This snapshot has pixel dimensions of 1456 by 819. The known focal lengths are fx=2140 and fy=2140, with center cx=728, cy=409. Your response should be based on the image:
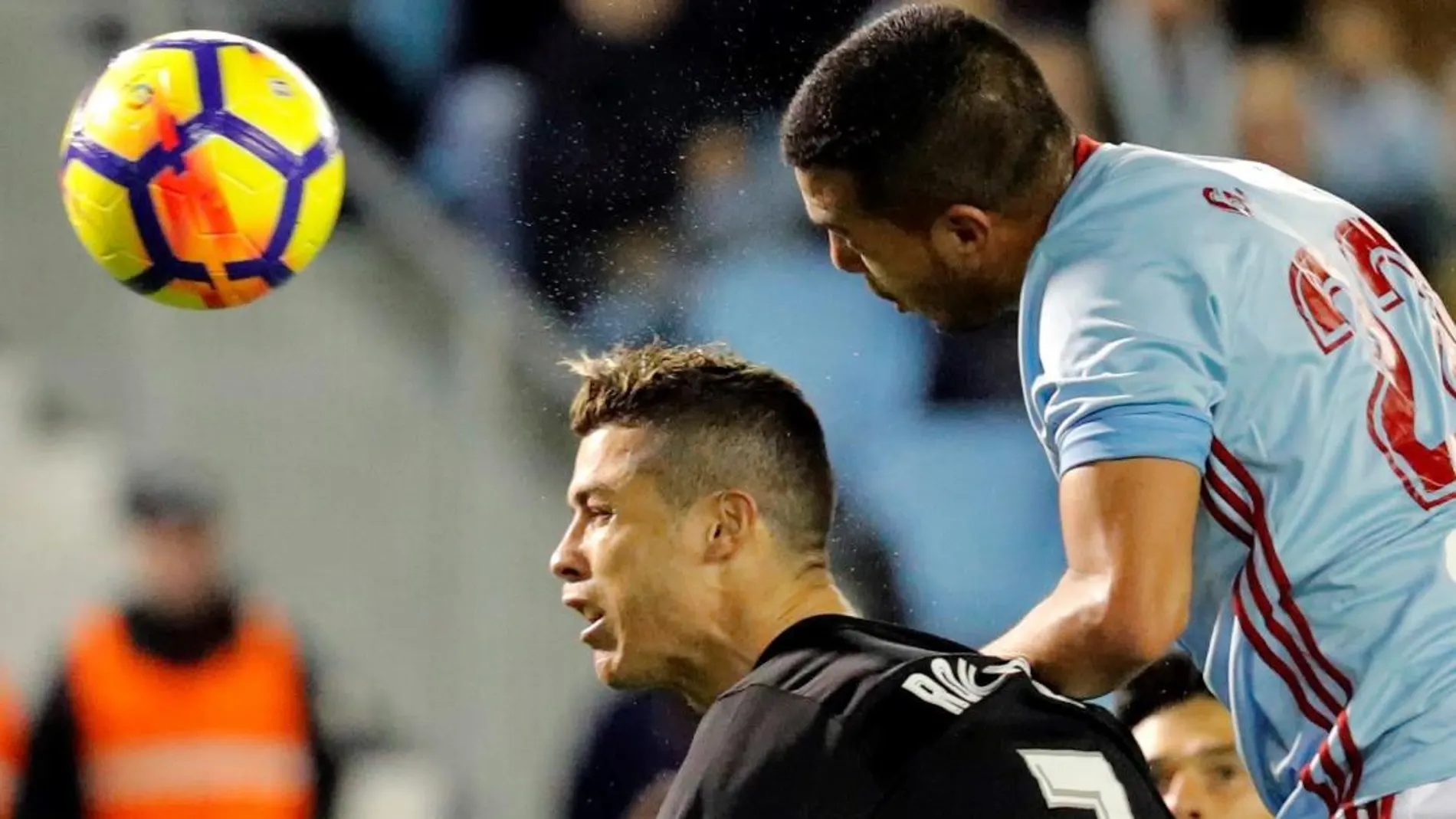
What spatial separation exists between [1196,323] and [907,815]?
27.5 inches

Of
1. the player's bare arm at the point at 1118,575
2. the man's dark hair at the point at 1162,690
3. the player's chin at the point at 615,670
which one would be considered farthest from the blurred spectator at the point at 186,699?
the player's bare arm at the point at 1118,575

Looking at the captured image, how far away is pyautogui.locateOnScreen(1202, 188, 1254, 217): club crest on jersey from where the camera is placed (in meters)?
2.29

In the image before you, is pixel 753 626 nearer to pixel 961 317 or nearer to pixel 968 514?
pixel 961 317

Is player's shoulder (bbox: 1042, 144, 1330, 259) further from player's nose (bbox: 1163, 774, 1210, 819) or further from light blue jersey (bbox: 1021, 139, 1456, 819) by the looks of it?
player's nose (bbox: 1163, 774, 1210, 819)

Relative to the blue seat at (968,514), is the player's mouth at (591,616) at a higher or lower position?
higher

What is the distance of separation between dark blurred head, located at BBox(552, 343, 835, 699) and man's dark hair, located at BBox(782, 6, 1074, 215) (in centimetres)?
31

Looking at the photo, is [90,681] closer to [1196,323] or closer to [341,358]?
[341,358]

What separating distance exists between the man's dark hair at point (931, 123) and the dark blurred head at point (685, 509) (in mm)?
311

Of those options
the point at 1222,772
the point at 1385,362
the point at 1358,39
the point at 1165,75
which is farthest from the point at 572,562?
the point at 1358,39

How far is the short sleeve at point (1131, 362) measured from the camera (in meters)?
Answer: 2.12

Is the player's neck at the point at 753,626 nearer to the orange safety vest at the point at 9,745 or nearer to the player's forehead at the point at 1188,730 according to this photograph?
the player's forehead at the point at 1188,730

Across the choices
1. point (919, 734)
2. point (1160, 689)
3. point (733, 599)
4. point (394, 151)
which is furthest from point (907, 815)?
point (394, 151)

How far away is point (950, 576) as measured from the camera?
201 inches

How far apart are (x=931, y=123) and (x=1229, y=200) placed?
33 centimetres
